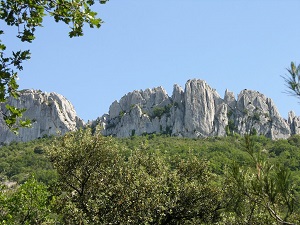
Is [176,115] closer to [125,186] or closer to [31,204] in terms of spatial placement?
[31,204]

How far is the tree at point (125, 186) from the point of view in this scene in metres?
21.0

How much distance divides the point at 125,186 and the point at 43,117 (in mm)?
172764

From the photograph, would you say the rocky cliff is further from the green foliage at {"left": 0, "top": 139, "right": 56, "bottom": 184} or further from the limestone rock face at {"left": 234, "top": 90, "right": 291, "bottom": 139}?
the green foliage at {"left": 0, "top": 139, "right": 56, "bottom": 184}

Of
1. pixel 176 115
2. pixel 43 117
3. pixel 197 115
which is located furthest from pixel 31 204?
pixel 43 117

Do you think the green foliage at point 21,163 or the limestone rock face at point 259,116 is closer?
the green foliage at point 21,163

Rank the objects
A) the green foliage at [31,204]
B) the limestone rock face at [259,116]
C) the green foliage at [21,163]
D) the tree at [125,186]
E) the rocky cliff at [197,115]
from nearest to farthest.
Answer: the tree at [125,186]
the green foliage at [31,204]
the green foliage at [21,163]
the limestone rock face at [259,116]
the rocky cliff at [197,115]

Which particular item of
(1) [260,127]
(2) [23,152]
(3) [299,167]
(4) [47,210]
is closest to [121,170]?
(4) [47,210]

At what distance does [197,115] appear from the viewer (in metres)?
172

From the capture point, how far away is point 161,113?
182125 millimetres

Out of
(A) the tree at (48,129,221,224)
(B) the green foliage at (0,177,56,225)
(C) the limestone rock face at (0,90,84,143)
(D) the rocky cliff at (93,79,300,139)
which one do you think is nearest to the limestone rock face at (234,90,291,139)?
(D) the rocky cliff at (93,79,300,139)

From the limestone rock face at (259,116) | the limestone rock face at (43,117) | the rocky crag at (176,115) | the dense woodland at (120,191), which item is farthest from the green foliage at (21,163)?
the dense woodland at (120,191)

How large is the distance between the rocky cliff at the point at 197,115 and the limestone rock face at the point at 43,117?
15.6 metres

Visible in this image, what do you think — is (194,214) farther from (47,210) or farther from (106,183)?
(47,210)

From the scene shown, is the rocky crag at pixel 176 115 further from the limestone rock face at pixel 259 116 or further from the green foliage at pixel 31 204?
the green foliage at pixel 31 204
